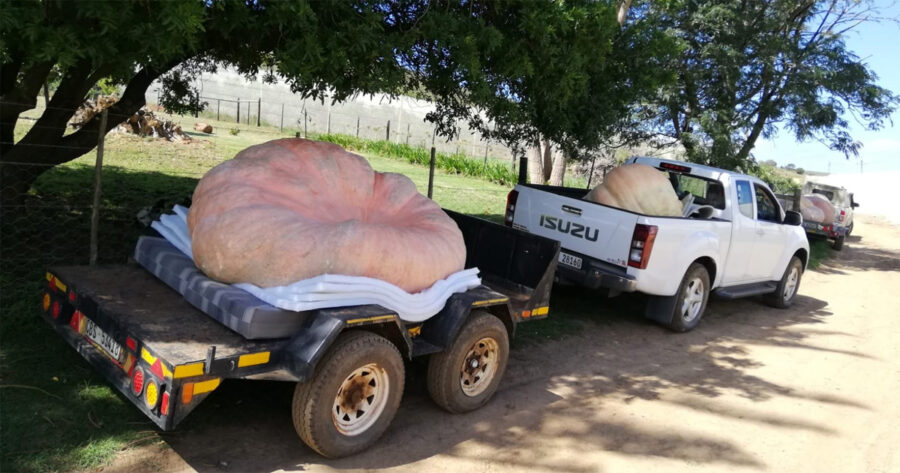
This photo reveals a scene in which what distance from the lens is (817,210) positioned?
1952 centimetres

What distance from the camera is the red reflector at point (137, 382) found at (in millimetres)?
3562

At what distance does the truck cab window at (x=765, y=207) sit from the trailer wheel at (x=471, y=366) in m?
5.31

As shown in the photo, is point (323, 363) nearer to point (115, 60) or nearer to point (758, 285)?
point (115, 60)

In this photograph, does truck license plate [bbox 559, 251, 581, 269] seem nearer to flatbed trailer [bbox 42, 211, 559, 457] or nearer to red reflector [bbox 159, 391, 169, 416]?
flatbed trailer [bbox 42, 211, 559, 457]

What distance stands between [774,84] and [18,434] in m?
16.1

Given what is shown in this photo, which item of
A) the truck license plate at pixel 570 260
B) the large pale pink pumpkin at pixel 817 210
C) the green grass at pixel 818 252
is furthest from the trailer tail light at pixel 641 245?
the large pale pink pumpkin at pixel 817 210

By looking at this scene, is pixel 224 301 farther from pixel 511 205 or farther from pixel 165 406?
pixel 511 205

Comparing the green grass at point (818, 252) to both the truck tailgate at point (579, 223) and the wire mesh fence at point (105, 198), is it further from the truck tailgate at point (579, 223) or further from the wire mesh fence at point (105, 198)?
the truck tailgate at point (579, 223)

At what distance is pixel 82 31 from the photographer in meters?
3.82

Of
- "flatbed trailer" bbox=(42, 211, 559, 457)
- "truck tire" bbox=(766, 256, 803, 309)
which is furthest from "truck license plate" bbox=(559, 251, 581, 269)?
"truck tire" bbox=(766, 256, 803, 309)

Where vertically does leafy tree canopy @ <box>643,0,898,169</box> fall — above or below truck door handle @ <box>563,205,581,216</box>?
above

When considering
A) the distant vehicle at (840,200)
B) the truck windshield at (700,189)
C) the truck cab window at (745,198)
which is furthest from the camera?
the distant vehicle at (840,200)

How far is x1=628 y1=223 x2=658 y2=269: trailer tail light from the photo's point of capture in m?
6.95

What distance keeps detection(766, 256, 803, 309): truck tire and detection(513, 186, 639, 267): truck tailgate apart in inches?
165
